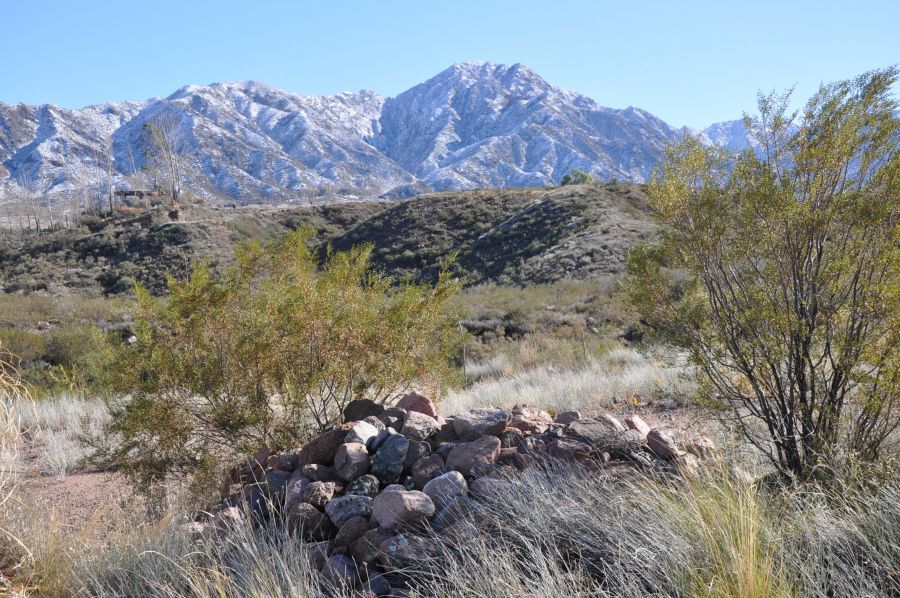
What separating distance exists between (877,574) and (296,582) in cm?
257

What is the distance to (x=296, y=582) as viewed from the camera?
2.97 meters

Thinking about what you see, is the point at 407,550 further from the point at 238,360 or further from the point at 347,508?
the point at 238,360

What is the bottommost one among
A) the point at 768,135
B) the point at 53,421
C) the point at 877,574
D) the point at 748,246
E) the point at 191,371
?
the point at 53,421

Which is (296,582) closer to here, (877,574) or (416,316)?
(877,574)

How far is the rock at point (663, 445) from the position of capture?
416cm

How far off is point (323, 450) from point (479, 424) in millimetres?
1166

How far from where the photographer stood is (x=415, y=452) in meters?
4.46

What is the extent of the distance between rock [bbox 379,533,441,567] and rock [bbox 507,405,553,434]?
1683 mm

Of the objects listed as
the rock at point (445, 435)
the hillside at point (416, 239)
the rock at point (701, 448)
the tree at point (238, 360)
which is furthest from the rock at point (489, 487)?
the hillside at point (416, 239)

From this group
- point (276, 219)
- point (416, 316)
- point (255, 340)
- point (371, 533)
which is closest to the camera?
point (371, 533)

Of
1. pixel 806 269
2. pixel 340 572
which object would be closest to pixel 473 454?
pixel 340 572

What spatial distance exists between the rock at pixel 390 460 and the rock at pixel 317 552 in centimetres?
76

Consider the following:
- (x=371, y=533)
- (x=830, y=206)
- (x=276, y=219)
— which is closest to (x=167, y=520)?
(x=371, y=533)

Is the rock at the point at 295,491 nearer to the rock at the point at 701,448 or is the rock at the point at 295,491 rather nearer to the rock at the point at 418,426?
the rock at the point at 418,426
